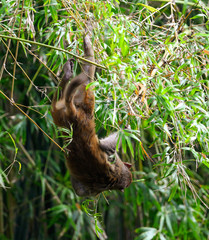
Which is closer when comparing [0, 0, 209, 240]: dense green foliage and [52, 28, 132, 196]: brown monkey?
[0, 0, 209, 240]: dense green foliage

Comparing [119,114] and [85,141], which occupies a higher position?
[119,114]

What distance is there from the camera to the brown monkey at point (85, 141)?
2.86m

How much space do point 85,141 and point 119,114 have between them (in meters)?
0.45

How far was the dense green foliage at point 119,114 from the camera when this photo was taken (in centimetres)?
257

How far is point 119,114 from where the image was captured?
276 centimetres

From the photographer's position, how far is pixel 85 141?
10.1ft

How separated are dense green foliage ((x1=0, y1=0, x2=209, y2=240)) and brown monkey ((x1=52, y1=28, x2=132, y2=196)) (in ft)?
0.32

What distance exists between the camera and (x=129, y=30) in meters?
2.94

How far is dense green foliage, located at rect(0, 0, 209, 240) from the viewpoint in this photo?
2570 millimetres

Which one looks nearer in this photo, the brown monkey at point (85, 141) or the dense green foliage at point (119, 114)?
the dense green foliage at point (119, 114)

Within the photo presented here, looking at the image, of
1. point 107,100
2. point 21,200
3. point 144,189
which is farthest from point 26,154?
point 107,100

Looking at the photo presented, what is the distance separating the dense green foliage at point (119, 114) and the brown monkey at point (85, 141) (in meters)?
0.10

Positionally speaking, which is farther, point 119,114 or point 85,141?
point 85,141

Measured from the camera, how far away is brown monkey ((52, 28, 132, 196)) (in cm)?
286
